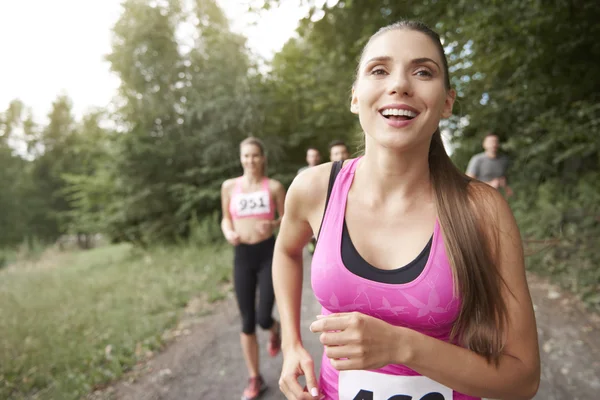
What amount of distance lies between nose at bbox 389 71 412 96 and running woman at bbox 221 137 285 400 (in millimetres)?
2694

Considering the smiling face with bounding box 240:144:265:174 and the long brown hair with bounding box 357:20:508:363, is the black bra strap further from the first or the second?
the smiling face with bounding box 240:144:265:174

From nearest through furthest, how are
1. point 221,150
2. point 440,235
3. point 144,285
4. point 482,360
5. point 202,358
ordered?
point 482,360, point 440,235, point 202,358, point 144,285, point 221,150

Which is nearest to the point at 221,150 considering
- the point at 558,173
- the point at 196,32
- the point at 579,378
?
the point at 196,32

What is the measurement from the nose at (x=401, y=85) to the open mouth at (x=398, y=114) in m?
0.05

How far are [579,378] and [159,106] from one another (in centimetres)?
1208

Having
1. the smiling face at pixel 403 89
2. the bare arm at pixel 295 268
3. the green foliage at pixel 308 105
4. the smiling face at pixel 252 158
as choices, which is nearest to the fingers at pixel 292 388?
the bare arm at pixel 295 268

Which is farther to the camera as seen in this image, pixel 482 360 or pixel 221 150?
pixel 221 150

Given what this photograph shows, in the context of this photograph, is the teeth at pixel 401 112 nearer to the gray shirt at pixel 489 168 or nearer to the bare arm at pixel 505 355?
the bare arm at pixel 505 355

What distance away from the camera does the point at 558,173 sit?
8492 millimetres

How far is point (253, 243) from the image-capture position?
366 cm

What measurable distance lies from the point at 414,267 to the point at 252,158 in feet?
9.75

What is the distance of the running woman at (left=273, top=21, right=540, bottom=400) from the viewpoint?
1.02 m

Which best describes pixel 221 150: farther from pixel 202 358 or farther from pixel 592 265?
pixel 592 265

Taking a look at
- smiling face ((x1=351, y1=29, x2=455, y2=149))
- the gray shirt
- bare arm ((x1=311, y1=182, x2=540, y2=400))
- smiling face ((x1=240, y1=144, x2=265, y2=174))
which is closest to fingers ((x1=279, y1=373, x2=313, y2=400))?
bare arm ((x1=311, y1=182, x2=540, y2=400))
